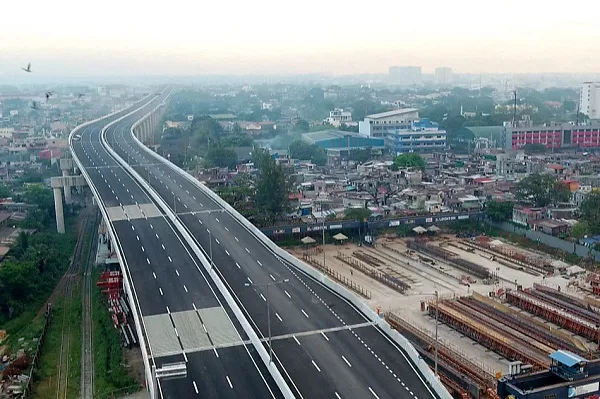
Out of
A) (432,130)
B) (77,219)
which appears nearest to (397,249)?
(77,219)

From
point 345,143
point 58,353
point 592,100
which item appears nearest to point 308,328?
point 58,353

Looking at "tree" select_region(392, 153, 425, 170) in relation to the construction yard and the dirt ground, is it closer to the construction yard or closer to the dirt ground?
the construction yard

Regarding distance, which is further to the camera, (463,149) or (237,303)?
(463,149)

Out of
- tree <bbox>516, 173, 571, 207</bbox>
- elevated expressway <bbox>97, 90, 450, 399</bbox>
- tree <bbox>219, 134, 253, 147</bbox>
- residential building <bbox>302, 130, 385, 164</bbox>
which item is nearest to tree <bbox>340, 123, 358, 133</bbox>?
residential building <bbox>302, 130, 385, 164</bbox>

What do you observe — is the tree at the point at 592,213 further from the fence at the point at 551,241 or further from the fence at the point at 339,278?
the fence at the point at 339,278

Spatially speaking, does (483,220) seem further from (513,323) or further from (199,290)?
(199,290)
